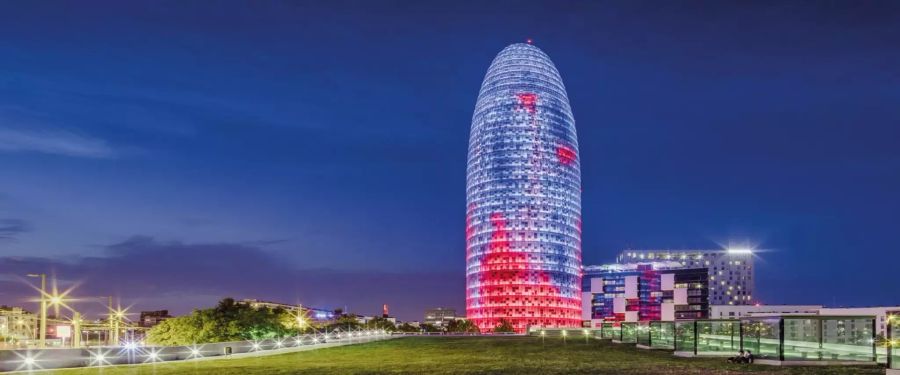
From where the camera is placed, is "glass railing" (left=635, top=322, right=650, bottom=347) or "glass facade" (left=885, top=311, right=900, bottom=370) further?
"glass railing" (left=635, top=322, right=650, bottom=347)

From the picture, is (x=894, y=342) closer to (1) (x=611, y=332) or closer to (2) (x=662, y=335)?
(2) (x=662, y=335)

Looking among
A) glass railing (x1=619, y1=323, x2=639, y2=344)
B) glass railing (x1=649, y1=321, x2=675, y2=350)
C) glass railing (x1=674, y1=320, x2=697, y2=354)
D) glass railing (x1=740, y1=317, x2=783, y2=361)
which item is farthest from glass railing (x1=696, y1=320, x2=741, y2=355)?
glass railing (x1=619, y1=323, x2=639, y2=344)

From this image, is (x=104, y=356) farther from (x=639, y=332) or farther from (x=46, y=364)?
(x=639, y=332)

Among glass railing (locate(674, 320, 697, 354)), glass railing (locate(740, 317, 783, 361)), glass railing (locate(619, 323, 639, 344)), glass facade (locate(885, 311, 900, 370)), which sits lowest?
glass railing (locate(619, 323, 639, 344))

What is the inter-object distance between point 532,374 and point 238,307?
217 ft

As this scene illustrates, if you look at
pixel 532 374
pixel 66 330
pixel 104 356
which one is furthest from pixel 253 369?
pixel 66 330

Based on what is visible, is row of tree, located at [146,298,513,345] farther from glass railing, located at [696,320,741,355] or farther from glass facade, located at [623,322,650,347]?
glass railing, located at [696,320,741,355]

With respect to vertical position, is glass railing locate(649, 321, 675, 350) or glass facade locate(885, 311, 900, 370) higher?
glass facade locate(885, 311, 900, 370)

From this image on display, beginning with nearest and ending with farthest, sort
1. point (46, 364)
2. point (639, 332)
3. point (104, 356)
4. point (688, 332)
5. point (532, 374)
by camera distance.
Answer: point (532, 374) → point (46, 364) → point (104, 356) → point (688, 332) → point (639, 332)

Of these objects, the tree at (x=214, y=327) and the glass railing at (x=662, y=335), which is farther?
the tree at (x=214, y=327)

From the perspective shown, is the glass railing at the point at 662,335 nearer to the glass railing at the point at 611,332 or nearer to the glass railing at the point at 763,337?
the glass railing at the point at 763,337

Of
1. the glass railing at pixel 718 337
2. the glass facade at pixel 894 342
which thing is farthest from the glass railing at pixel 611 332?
the glass facade at pixel 894 342

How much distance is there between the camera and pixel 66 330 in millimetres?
135500

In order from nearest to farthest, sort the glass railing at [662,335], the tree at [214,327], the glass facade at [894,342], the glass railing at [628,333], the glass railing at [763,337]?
the glass facade at [894,342], the glass railing at [763,337], the glass railing at [662,335], the glass railing at [628,333], the tree at [214,327]
